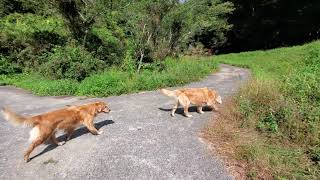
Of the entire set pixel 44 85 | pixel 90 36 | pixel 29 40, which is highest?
pixel 90 36

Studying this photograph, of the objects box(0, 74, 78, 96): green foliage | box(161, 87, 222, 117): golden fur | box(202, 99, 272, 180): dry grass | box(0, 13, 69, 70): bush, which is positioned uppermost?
box(0, 13, 69, 70): bush

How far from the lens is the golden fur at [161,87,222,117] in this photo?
27.4ft

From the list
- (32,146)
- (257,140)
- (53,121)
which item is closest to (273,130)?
(257,140)

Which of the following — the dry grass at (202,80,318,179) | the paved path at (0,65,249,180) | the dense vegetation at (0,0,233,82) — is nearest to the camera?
the dry grass at (202,80,318,179)

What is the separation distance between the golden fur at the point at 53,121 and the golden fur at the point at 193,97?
6.33 feet

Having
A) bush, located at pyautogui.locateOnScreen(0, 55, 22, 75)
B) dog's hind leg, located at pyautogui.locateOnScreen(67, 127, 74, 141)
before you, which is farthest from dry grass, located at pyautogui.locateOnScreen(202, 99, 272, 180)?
bush, located at pyautogui.locateOnScreen(0, 55, 22, 75)

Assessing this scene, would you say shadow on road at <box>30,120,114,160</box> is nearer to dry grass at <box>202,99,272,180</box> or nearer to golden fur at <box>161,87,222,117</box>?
golden fur at <box>161,87,222,117</box>

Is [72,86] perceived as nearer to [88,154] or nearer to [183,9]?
[88,154]

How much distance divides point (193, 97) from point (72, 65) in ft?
27.7

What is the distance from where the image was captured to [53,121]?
20.8ft

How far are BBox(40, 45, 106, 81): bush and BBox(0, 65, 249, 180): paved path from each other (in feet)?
19.5

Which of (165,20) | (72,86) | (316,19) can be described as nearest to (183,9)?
(165,20)

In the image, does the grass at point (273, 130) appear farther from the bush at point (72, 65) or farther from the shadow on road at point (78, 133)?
the bush at point (72, 65)

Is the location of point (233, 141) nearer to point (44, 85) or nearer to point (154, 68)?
point (44, 85)
